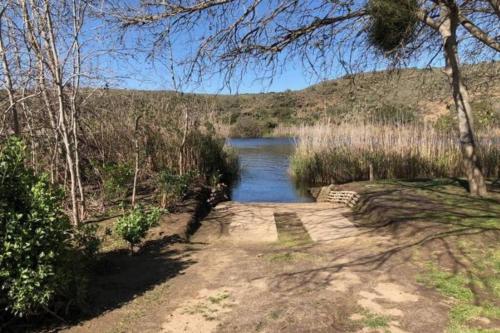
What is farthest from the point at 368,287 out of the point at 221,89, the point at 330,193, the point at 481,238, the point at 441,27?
the point at 330,193

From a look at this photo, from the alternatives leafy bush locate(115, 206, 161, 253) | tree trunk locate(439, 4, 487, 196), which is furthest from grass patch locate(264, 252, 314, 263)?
tree trunk locate(439, 4, 487, 196)

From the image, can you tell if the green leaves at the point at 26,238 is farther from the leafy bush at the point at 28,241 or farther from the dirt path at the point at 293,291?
the dirt path at the point at 293,291

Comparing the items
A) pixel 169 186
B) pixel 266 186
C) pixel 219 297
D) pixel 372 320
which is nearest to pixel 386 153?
pixel 266 186

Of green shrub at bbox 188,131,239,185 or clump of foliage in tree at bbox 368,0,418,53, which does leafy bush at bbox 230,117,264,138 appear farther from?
clump of foliage in tree at bbox 368,0,418,53

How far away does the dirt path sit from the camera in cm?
335

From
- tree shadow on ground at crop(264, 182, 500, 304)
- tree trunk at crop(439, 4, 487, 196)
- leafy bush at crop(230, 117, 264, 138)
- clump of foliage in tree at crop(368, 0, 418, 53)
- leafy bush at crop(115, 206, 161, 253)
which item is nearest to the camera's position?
tree shadow on ground at crop(264, 182, 500, 304)

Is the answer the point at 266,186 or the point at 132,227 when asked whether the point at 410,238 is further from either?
the point at 266,186

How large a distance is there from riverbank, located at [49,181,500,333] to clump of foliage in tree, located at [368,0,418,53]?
7.88ft

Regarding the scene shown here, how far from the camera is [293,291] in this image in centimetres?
393

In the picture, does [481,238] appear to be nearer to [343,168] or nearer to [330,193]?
[330,193]

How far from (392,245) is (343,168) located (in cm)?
814

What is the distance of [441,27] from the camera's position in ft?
22.7

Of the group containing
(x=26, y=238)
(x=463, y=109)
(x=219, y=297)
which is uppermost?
(x=463, y=109)

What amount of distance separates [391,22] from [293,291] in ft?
12.7
